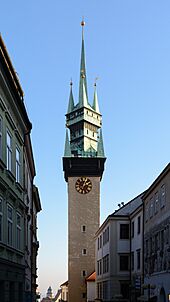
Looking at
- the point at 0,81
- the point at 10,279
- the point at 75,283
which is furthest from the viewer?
the point at 75,283

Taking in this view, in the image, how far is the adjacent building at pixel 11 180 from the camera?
67.4 ft

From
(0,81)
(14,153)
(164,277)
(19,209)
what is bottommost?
(164,277)

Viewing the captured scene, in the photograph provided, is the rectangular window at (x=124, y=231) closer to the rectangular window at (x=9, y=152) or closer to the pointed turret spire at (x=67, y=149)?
the pointed turret spire at (x=67, y=149)

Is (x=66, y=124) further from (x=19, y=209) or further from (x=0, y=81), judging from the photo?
(x=0, y=81)

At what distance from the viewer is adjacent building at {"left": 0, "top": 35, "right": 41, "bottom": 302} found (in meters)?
20.5

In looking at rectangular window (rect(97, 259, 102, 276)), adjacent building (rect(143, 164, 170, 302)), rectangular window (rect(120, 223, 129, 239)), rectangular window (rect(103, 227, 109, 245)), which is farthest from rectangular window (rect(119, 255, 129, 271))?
adjacent building (rect(143, 164, 170, 302))

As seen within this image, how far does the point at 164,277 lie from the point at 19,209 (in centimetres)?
1223

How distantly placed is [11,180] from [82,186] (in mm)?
68453

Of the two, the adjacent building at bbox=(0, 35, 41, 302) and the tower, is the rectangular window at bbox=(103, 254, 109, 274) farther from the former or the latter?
the adjacent building at bbox=(0, 35, 41, 302)

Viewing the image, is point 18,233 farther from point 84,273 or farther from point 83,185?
point 83,185

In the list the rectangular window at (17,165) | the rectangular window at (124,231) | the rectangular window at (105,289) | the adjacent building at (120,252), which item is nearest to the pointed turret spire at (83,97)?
the adjacent building at (120,252)

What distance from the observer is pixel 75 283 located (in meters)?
→ 86.8

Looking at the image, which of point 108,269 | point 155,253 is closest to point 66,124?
point 108,269

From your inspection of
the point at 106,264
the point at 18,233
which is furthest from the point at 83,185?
the point at 18,233
